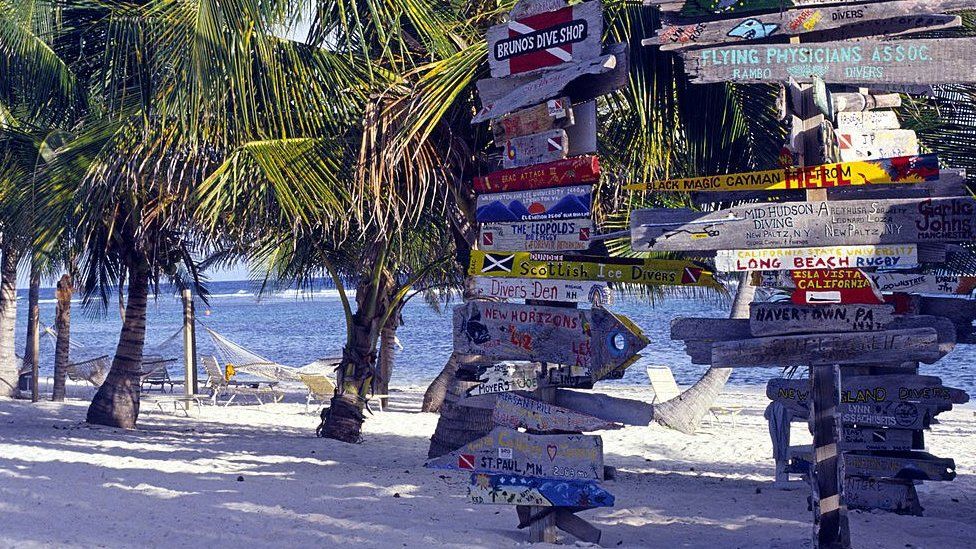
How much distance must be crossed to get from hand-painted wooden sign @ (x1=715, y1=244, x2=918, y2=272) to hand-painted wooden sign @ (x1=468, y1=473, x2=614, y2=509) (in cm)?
146

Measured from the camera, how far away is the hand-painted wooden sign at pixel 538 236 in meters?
5.35

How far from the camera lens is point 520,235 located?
5.62 metres

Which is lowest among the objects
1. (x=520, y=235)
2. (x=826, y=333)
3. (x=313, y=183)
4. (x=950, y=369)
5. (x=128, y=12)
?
(x=950, y=369)

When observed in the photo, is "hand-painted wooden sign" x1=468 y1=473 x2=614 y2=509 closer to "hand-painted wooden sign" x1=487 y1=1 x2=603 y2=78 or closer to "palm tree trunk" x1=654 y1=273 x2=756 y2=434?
"hand-painted wooden sign" x1=487 y1=1 x2=603 y2=78

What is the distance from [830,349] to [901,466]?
211cm

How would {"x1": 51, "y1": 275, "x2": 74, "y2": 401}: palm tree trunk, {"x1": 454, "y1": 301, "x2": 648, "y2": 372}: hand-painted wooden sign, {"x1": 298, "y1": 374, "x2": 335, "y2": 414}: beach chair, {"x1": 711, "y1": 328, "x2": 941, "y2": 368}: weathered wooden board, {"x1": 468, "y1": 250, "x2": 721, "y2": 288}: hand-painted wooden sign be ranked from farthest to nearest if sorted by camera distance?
{"x1": 298, "y1": 374, "x2": 335, "y2": 414}: beach chair → {"x1": 51, "y1": 275, "x2": 74, "y2": 401}: palm tree trunk → {"x1": 468, "y1": 250, "x2": 721, "y2": 288}: hand-painted wooden sign → {"x1": 454, "y1": 301, "x2": 648, "y2": 372}: hand-painted wooden sign → {"x1": 711, "y1": 328, "x2": 941, "y2": 368}: weathered wooden board

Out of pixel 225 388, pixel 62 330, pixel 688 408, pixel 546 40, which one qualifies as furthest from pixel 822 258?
pixel 62 330

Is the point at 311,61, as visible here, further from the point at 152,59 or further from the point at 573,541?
the point at 573,541

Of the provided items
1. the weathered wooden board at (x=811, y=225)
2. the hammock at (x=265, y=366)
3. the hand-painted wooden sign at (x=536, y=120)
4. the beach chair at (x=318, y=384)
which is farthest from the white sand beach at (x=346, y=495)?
the hammock at (x=265, y=366)

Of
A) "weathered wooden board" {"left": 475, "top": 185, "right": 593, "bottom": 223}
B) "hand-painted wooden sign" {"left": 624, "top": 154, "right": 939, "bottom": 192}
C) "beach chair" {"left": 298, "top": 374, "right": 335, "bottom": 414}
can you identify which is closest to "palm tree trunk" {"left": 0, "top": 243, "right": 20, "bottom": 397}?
"beach chair" {"left": 298, "top": 374, "right": 335, "bottom": 414}

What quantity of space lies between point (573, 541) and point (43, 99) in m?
7.22

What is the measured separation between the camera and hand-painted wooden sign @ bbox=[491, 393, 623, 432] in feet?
17.5

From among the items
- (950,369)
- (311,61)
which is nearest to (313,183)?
(311,61)

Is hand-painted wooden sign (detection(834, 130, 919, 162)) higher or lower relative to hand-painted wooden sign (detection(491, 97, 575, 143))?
lower
